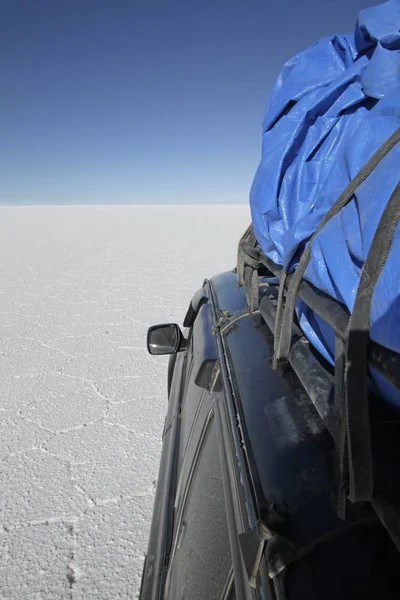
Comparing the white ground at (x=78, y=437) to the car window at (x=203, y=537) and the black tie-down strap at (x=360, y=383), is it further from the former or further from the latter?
the black tie-down strap at (x=360, y=383)

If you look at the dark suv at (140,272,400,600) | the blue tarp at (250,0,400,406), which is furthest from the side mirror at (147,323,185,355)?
the blue tarp at (250,0,400,406)

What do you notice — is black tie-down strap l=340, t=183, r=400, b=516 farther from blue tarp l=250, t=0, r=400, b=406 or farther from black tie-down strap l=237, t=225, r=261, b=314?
black tie-down strap l=237, t=225, r=261, b=314

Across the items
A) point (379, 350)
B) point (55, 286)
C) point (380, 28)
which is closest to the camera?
point (379, 350)

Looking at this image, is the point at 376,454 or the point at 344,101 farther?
the point at 344,101

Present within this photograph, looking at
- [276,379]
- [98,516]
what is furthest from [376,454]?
[98,516]

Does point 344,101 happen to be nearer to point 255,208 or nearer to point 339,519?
point 255,208

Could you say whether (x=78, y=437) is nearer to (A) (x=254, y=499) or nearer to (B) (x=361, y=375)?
(A) (x=254, y=499)
